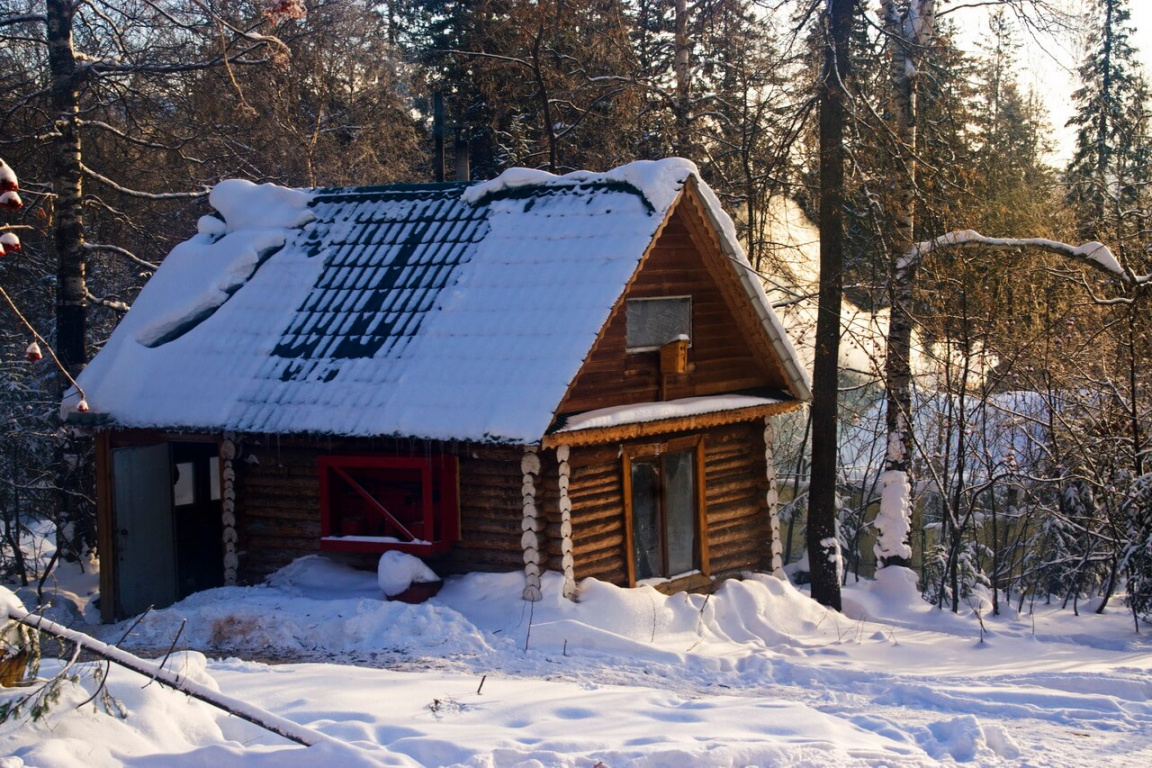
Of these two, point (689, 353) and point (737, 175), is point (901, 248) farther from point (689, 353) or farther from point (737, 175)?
point (737, 175)

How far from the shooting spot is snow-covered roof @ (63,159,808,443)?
12.7 m

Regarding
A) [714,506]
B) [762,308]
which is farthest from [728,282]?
[714,506]

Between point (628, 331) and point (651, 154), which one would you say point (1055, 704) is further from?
point (651, 154)

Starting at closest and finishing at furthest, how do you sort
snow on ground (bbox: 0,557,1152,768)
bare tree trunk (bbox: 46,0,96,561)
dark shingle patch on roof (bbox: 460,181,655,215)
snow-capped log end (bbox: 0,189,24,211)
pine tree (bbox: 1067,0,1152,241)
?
snow-capped log end (bbox: 0,189,24,211) < snow on ground (bbox: 0,557,1152,768) < dark shingle patch on roof (bbox: 460,181,655,215) < bare tree trunk (bbox: 46,0,96,561) < pine tree (bbox: 1067,0,1152,241)

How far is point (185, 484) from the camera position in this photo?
15828mm

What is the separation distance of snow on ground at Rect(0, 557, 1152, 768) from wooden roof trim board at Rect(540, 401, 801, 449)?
1594mm

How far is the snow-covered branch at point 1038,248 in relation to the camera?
48.2ft

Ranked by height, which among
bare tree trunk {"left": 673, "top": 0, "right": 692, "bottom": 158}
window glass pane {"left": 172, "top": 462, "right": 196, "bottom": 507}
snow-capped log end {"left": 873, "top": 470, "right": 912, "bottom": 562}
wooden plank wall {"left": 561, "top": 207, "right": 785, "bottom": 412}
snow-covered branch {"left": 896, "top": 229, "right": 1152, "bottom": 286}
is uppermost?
bare tree trunk {"left": 673, "top": 0, "right": 692, "bottom": 158}

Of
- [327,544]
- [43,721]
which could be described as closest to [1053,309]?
[327,544]

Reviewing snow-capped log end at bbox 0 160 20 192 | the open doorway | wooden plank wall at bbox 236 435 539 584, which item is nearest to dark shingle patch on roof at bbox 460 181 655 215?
wooden plank wall at bbox 236 435 539 584

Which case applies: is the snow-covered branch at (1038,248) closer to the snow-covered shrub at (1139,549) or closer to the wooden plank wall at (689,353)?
the wooden plank wall at (689,353)

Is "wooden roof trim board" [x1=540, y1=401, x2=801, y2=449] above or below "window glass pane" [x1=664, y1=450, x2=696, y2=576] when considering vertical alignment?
above

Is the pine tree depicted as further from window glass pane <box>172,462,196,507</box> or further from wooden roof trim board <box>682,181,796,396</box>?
window glass pane <box>172,462,196,507</box>

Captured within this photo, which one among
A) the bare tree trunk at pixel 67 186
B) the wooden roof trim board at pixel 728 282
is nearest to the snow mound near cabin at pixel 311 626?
the bare tree trunk at pixel 67 186
